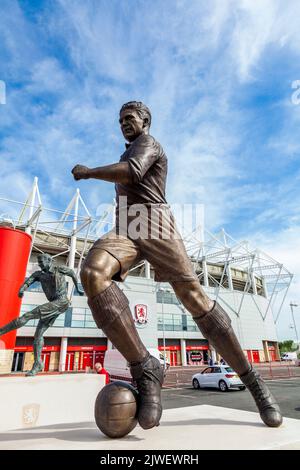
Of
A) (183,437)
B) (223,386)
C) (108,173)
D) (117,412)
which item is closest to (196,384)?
(223,386)

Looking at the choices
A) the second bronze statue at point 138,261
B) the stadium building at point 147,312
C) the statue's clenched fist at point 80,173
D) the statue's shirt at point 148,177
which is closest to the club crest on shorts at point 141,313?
the stadium building at point 147,312

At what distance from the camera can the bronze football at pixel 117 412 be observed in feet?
6.32

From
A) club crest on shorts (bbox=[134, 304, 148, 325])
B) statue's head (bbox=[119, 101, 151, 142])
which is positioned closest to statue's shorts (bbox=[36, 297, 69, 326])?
statue's head (bbox=[119, 101, 151, 142])

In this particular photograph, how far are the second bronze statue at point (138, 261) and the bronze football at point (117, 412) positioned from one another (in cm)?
7

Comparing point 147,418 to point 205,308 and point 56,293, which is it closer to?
point 205,308

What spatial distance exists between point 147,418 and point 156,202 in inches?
59.5

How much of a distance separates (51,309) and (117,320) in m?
5.01

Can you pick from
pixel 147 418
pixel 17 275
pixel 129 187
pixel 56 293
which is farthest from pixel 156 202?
pixel 17 275

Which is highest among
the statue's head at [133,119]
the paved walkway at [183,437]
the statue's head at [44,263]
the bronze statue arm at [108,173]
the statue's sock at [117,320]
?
the statue's head at [44,263]

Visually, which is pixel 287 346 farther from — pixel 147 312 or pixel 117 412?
pixel 117 412

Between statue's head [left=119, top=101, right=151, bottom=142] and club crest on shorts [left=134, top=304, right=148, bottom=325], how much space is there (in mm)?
31885

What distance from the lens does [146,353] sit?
2.17 meters

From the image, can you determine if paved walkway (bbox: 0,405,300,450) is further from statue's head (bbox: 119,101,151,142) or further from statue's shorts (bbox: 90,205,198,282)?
statue's head (bbox: 119,101,151,142)

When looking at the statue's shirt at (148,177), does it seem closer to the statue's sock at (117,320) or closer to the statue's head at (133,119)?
the statue's head at (133,119)
